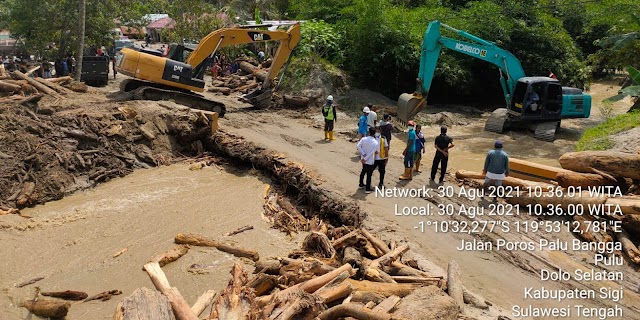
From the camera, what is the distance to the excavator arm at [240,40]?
1806 cm

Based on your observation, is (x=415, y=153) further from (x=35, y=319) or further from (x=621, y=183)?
(x=35, y=319)

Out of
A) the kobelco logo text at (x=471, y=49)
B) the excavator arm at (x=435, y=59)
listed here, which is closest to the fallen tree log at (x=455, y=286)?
the excavator arm at (x=435, y=59)

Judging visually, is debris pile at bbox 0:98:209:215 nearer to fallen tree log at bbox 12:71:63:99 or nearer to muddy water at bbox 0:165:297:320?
muddy water at bbox 0:165:297:320

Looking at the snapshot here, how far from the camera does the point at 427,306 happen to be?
20.2ft

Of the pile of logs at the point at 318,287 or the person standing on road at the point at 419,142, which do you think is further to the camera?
the person standing on road at the point at 419,142

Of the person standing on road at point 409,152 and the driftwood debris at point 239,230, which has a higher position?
the person standing on road at point 409,152

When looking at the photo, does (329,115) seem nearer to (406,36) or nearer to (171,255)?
(171,255)

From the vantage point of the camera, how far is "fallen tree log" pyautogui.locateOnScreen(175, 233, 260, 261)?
895 centimetres

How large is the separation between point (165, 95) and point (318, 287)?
12899 millimetres

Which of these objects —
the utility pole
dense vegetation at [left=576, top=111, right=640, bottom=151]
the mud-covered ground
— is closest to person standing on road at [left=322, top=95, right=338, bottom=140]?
the mud-covered ground

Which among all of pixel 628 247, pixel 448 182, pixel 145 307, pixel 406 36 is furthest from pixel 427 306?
pixel 406 36

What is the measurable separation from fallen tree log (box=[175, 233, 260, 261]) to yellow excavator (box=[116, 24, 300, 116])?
920 centimetres

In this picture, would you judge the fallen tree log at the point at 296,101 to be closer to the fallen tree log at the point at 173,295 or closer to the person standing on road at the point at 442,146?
the person standing on road at the point at 442,146

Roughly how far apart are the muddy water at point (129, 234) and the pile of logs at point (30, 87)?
4.68m
